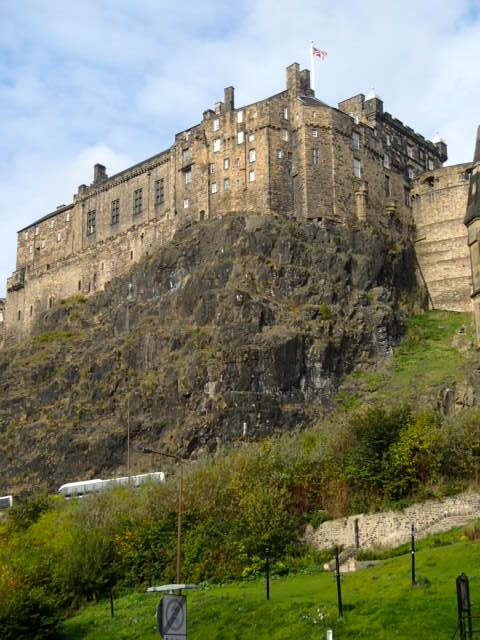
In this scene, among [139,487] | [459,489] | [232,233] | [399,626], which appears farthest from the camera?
[232,233]

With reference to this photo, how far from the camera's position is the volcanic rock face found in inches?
2482

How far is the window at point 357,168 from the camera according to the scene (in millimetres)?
77769

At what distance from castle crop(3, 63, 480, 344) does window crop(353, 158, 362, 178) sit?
164 mm

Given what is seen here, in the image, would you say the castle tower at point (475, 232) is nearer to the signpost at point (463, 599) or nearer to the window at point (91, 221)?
the signpost at point (463, 599)

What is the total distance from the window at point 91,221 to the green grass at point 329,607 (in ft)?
183

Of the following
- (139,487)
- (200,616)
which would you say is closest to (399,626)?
(200,616)

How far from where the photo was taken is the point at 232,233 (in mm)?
73438

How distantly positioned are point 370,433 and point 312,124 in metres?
37.1

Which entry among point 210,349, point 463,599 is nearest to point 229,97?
point 210,349

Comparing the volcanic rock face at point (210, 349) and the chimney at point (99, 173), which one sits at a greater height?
the chimney at point (99, 173)

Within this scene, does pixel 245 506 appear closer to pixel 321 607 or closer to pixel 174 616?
pixel 321 607

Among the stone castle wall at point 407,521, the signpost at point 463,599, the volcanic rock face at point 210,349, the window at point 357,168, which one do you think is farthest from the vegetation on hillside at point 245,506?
the window at point 357,168

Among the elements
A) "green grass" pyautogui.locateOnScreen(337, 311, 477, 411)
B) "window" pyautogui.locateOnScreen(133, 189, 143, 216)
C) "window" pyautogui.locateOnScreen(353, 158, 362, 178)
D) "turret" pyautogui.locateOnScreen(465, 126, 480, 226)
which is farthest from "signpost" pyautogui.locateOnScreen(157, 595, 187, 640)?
"window" pyautogui.locateOnScreen(133, 189, 143, 216)

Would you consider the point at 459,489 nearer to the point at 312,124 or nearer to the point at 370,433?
the point at 370,433
